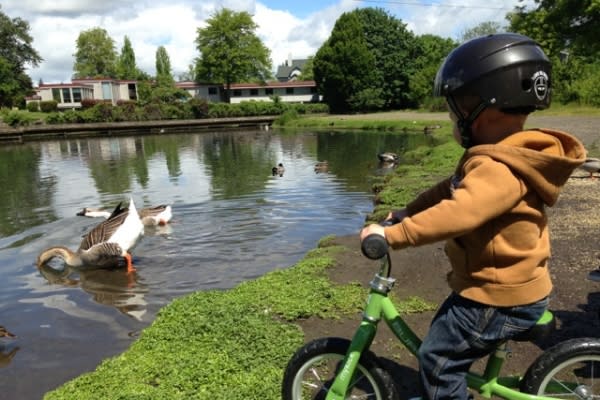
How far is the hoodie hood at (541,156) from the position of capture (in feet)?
8.06

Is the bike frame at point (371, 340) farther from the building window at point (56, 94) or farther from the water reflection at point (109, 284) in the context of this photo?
the building window at point (56, 94)

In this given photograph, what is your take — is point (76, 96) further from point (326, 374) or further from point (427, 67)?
point (326, 374)

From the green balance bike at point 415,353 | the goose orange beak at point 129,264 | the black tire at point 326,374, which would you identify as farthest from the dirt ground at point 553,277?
the goose orange beak at point 129,264

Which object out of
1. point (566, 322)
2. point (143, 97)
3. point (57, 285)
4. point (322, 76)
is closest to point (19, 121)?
point (143, 97)

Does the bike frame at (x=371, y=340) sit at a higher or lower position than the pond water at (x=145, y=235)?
higher

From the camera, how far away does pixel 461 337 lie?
271 centimetres

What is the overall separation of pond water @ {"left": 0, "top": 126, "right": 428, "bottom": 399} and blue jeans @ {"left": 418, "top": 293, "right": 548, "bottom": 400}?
14.1ft

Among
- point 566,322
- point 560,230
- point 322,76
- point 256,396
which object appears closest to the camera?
point 256,396

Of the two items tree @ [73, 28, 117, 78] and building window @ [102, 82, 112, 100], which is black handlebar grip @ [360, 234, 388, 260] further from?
tree @ [73, 28, 117, 78]

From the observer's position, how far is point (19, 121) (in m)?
51.5

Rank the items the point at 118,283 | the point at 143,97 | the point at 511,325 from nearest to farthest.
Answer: the point at 511,325 < the point at 118,283 < the point at 143,97

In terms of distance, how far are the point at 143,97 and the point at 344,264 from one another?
258ft

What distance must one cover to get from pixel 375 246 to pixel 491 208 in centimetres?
59

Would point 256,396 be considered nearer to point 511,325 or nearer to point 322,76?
point 511,325
